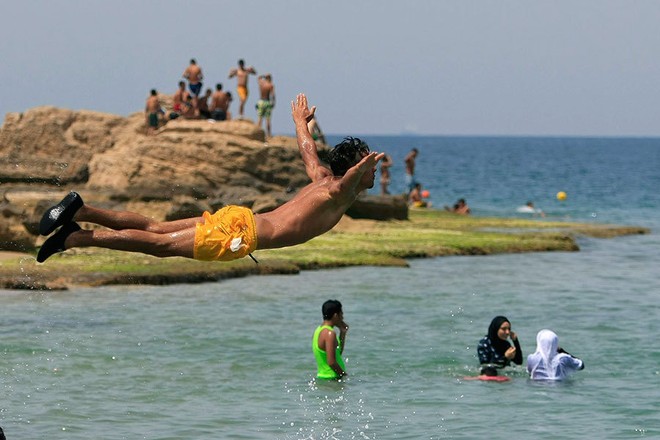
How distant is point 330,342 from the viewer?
20.0 meters

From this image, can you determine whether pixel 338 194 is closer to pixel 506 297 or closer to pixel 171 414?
pixel 171 414

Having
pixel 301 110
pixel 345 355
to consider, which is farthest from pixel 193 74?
pixel 301 110

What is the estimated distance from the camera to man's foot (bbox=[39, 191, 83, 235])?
12719mm

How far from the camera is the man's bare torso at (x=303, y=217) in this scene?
44.3 feet

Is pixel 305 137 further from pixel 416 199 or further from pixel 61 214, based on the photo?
pixel 416 199

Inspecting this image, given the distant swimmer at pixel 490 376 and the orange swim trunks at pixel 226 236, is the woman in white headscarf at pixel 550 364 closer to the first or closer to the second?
the distant swimmer at pixel 490 376

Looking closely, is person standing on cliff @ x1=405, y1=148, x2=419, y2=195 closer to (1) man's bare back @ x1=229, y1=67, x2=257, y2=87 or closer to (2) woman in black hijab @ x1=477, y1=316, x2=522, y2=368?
(1) man's bare back @ x1=229, y1=67, x2=257, y2=87

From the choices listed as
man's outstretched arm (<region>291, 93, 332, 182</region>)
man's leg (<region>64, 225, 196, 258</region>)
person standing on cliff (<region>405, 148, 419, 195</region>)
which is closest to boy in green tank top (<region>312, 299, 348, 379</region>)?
man's outstretched arm (<region>291, 93, 332, 182</region>)

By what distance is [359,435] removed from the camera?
18.0 metres

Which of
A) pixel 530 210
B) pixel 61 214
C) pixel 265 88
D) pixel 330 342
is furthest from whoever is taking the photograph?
pixel 530 210

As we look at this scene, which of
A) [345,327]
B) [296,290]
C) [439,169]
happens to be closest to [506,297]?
[296,290]

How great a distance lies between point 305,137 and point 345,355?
10036mm

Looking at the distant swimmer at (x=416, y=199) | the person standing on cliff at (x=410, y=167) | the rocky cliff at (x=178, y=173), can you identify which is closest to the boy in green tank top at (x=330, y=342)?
the rocky cliff at (x=178, y=173)

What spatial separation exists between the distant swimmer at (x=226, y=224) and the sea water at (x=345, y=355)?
200 inches
